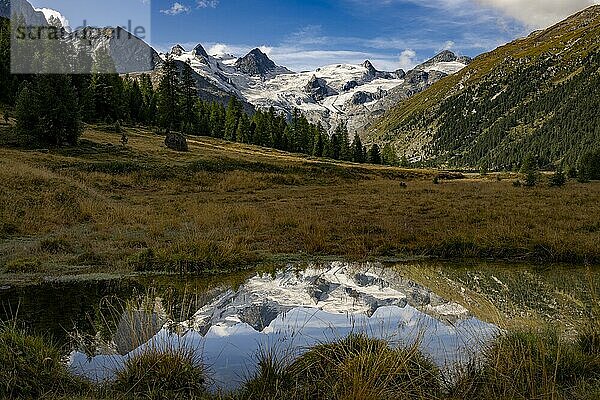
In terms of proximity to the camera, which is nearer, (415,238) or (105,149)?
(415,238)

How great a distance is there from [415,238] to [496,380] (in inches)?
468

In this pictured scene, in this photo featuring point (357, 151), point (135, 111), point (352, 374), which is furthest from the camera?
point (357, 151)

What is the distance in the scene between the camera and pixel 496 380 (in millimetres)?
6043

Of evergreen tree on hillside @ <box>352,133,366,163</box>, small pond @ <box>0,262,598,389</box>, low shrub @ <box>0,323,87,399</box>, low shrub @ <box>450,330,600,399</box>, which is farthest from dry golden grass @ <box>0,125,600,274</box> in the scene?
evergreen tree on hillside @ <box>352,133,366,163</box>

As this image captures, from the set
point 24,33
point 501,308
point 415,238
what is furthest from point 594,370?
point 24,33

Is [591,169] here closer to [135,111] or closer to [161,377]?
[161,377]

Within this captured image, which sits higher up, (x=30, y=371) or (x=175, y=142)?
(x=175, y=142)

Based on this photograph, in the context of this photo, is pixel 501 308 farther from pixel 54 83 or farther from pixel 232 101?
pixel 232 101

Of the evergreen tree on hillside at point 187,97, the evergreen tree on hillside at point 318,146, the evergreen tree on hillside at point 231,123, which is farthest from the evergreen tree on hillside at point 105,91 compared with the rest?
the evergreen tree on hillside at point 318,146

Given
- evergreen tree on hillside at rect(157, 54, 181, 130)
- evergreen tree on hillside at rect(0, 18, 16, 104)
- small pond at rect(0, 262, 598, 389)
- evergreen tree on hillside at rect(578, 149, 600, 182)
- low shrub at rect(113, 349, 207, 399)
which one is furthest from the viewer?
evergreen tree on hillside at rect(157, 54, 181, 130)

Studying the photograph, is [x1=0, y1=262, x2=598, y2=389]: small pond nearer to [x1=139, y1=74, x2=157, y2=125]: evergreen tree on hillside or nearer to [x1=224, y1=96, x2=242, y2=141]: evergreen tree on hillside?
[x1=139, y1=74, x2=157, y2=125]: evergreen tree on hillside

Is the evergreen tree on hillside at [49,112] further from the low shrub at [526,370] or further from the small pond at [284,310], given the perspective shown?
the low shrub at [526,370]

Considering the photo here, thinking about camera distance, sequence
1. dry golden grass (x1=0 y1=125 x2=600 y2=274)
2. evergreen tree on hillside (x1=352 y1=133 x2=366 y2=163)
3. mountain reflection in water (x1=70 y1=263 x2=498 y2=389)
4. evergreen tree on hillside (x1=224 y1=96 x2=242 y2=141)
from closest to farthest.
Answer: mountain reflection in water (x1=70 y1=263 x2=498 y2=389) < dry golden grass (x1=0 y1=125 x2=600 y2=274) < evergreen tree on hillside (x1=224 y1=96 x2=242 y2=141) < evergreen tree on hillside (x1=352 y1=133 x2=366 y2=163)

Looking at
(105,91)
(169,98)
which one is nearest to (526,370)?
(105,91)
